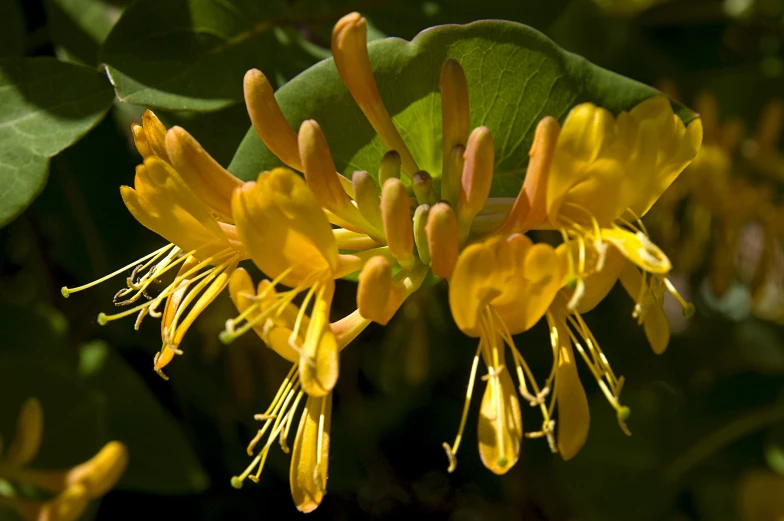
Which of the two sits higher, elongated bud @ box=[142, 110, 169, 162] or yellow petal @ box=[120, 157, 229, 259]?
elongated bud @ box=[142, 110, 169, 162]

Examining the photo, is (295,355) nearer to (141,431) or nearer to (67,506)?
(67,506)

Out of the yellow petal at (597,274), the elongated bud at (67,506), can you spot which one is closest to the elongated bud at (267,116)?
the yellow petal at (597,274)

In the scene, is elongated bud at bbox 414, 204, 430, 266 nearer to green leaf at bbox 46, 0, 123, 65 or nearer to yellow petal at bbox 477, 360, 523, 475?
yellow petal at bbox 477, 360, 523, 475

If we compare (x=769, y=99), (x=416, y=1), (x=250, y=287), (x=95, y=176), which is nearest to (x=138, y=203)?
(x=250, y=287)

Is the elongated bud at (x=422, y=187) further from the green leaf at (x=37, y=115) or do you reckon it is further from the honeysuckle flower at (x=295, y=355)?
the green leaf at (x=37, y=115)

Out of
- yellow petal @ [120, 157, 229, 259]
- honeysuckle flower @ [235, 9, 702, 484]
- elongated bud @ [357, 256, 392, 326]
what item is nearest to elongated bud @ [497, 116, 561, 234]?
honeysuckle flower @ [235, 9, 702, 484]

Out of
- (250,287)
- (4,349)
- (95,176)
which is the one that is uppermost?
(250,287)

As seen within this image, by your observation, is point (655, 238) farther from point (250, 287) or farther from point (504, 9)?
point (250, 287)
